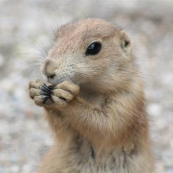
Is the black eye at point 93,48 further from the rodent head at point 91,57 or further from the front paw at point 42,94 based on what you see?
the front paw at point 42,94

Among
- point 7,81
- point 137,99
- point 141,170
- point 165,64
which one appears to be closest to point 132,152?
point 141,170

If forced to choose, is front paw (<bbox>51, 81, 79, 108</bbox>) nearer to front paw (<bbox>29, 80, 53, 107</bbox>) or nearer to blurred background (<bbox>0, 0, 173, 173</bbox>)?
front paw (<bbox>29, 80, 53, 107</bbox>)

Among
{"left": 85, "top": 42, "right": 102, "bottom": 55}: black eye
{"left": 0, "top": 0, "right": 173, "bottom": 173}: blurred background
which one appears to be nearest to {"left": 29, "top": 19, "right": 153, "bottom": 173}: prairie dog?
{"left": 85, "top": 42, "right": 102, "bottom": 55}: black eye

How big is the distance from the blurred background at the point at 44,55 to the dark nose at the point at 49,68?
0.58m

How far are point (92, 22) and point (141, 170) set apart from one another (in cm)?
126

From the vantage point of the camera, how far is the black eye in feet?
12.8

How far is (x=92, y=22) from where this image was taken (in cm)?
425

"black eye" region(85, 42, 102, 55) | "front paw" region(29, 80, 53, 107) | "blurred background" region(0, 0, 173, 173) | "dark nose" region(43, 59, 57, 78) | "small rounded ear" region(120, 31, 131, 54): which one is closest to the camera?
"dark nose" region(43, 59, 57, 78)

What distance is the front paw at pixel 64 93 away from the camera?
3635 millimetres

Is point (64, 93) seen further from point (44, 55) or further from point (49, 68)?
point (44, 55)

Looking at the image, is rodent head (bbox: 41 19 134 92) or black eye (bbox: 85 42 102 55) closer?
rodent head (bbox: 41 19 134 92)

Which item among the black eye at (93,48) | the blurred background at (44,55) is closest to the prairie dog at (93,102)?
the black eye at (93,48)

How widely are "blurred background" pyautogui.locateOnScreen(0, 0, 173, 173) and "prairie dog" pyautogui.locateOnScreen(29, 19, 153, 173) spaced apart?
41 centimetres

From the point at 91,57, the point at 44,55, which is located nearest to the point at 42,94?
the point at 91,57
